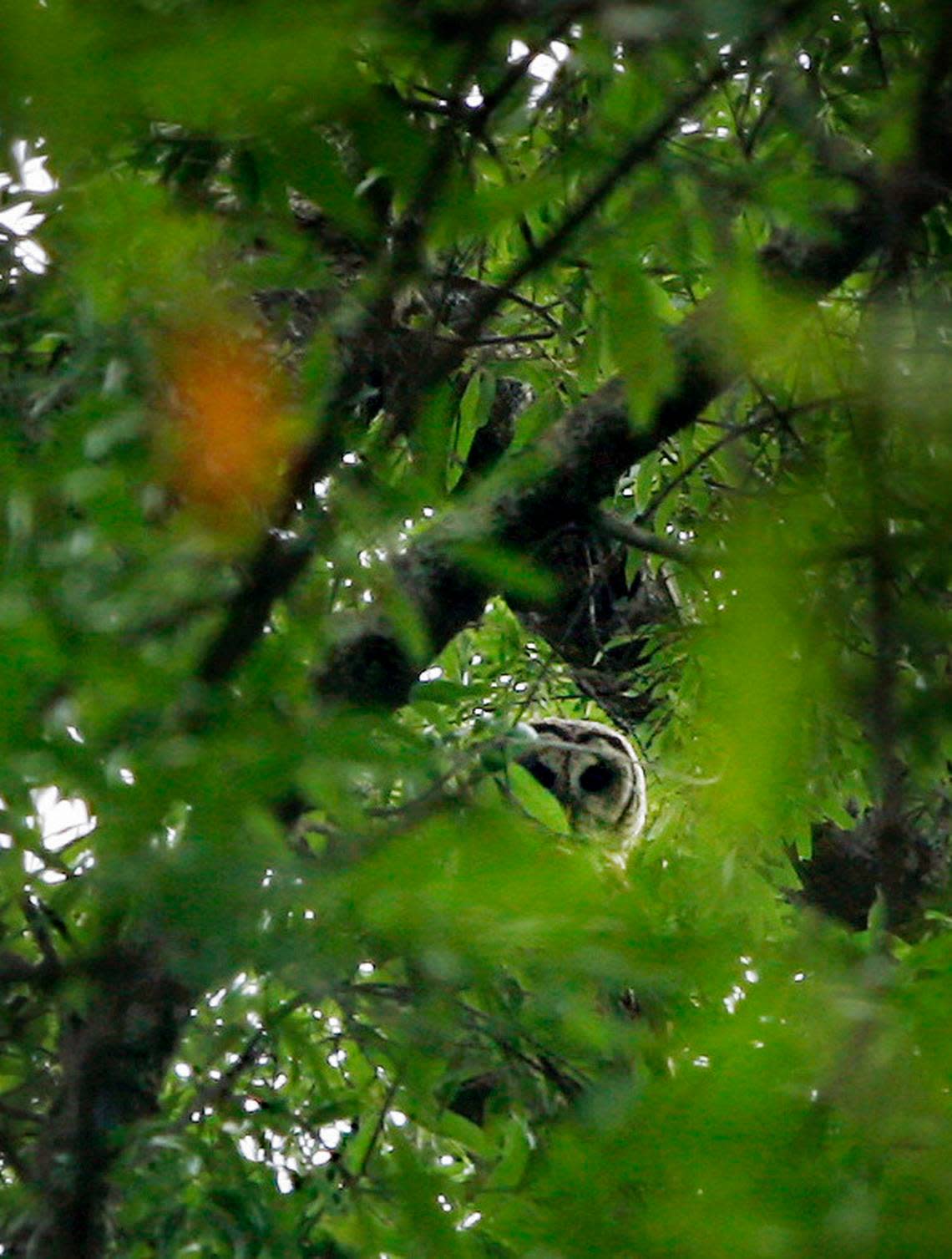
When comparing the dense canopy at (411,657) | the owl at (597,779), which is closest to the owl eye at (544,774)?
the owl at (597,779)

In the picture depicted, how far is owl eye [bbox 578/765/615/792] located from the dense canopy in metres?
2.08

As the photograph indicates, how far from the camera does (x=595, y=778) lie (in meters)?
4.19

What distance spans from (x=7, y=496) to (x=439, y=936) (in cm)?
38

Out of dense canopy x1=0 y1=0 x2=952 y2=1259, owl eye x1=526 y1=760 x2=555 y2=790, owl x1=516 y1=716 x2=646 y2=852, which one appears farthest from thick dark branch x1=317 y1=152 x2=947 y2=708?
owl eye x1=526 y1=760 x2=555 y2=790

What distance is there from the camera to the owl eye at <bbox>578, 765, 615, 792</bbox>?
417cm

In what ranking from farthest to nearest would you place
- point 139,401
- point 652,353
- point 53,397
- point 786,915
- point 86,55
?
point 786,915 → point 53,397 → point 139,401 → point 652,353 → point 86,55

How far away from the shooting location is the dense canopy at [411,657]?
32.6 inches

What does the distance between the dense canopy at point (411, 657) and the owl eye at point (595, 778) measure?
81.9 inches

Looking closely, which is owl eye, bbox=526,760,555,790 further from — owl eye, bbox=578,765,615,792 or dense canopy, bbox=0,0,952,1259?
dense canopy, bbox=0,0,952,1259

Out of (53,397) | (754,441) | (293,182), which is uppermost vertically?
(293,182)

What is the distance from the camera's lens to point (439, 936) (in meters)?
0.86

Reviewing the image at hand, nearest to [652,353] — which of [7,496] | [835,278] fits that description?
[7,496]

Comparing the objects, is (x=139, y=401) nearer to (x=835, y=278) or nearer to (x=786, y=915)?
(x=835, y=278)

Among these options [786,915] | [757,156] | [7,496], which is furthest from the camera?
[786,915]
